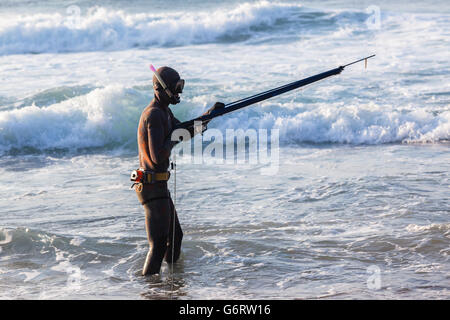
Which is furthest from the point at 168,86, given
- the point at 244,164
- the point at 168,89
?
the point at 244,164

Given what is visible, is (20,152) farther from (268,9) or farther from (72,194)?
(268,9)

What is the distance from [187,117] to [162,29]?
38.6 ft

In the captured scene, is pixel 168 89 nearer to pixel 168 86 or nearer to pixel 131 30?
pixel 168 86

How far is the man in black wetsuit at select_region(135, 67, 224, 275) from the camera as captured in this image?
536 centimetres

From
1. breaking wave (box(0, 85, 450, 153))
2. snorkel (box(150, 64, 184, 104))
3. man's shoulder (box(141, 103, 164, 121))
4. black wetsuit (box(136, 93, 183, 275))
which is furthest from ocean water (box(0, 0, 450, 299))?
snorkel (box(150, 64, 184, 104))

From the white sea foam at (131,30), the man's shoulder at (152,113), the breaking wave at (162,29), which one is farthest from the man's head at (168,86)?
the white sea foam at (131,30)

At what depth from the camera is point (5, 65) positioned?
21.8m

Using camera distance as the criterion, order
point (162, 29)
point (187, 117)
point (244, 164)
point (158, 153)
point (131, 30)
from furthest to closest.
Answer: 1. point (131, 30)
2. point (162, 29)
3. point (187, 117)
4. point (244, 164)
5. point (158, 153)

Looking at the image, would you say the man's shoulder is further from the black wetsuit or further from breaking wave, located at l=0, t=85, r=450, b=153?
breaking wave, located at l=0, t=85, r=450, b=153

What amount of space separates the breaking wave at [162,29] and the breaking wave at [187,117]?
32.2ft

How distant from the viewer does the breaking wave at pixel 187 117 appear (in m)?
13.0

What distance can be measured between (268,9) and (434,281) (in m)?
22.4

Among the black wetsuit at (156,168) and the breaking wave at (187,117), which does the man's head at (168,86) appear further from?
the breaking wave at (187,117)

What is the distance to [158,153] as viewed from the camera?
5363 mm
